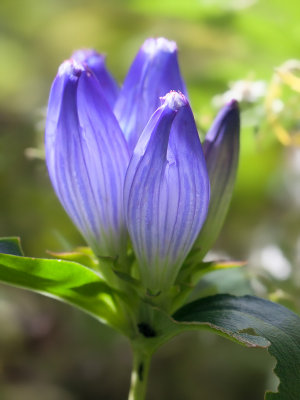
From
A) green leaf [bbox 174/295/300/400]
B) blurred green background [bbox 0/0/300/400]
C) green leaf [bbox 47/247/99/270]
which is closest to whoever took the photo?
green leaf [bbox 174/295/300/400]

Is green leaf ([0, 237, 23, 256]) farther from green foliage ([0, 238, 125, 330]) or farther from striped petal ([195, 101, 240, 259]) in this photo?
striped petal ([195, 101, 240, 259])

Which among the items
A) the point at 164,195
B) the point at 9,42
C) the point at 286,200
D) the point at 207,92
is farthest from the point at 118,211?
the point at 9,42

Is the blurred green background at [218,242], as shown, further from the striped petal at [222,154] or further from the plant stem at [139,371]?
the plant stem at [139,371]

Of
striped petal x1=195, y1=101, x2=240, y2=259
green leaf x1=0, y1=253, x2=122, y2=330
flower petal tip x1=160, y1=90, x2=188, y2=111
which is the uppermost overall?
flower petal tip x1=160, y1=90, x2=188, y2=111

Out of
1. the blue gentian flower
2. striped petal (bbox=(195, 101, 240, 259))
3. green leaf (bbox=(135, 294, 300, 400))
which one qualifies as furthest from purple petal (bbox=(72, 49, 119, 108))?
green leaf (bbox=(135, 294, 300, 400))

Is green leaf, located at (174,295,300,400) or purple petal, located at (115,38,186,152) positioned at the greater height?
purple petal, located at (115,38,186,152)

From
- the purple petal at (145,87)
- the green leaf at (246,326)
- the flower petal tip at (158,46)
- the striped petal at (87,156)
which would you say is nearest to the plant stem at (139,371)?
the green leaf at (246,326)

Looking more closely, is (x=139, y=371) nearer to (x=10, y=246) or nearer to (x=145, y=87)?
(x=10, y=246)

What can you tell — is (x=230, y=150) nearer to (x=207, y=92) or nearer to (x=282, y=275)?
(x=282, y=275)
